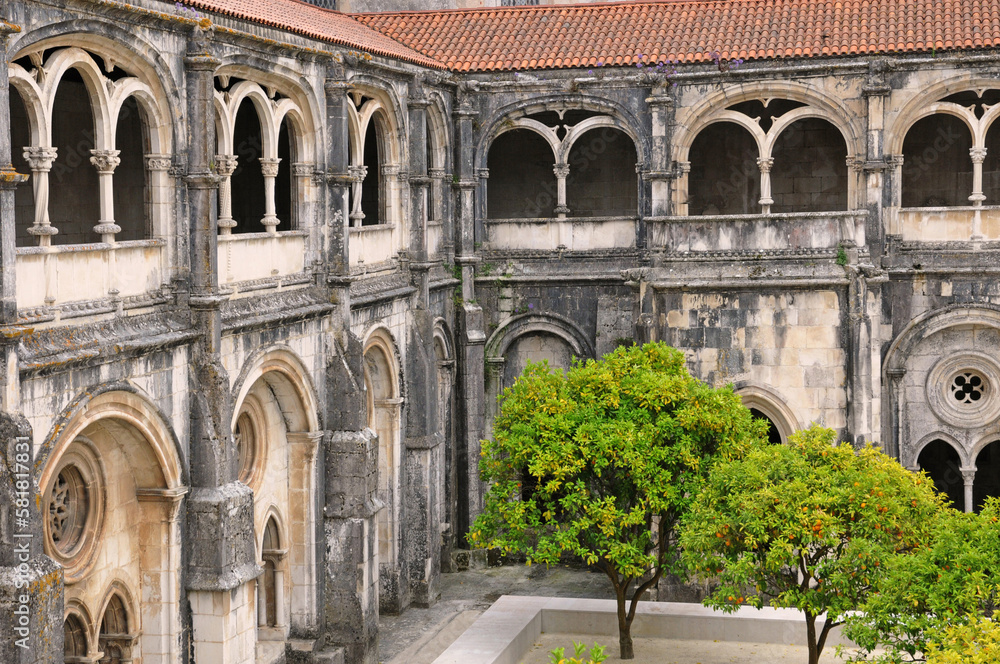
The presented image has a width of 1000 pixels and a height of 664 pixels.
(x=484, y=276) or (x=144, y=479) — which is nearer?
(x=144, y=479)

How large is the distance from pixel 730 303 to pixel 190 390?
13.8 meters

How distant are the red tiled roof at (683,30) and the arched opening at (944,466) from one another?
986 centimetres

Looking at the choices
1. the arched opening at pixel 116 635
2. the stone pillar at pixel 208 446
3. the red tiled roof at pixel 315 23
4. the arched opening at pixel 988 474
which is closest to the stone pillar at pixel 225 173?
the stone pillar at pixel 208 446

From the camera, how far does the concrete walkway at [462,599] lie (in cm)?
2534

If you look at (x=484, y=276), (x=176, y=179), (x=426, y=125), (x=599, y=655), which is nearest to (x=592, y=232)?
(x=484, y=276)

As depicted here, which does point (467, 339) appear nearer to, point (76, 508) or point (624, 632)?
point (624, 632)

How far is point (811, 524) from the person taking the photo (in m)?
19.3

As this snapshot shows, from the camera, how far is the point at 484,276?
31203mm

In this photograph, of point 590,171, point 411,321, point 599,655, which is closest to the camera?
point 599,655

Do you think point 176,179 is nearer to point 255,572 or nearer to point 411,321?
point 255,572

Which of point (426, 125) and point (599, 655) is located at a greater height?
point (426, 125)

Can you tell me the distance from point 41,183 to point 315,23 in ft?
33.4

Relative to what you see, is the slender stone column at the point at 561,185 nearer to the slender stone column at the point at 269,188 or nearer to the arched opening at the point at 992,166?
the arched opening at the point at 992,166

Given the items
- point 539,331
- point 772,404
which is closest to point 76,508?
point 539,331
